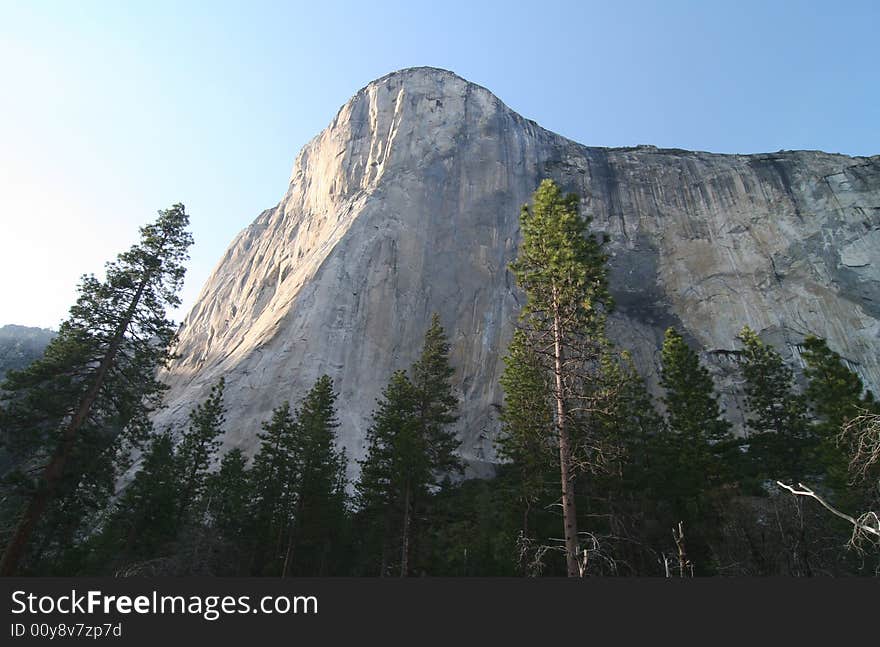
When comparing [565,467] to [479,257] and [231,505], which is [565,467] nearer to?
[231,505]

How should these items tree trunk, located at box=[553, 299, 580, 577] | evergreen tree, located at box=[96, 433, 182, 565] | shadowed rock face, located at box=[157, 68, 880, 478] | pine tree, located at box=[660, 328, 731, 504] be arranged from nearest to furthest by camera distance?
tree trunk, located at box=[553, 299, 580, 577] → evergreen tree, located at box=[96, 433, 182, 565] → pine tree, located at box=[660, 328, 731, 504] → shadowed rock face, located at box=[157, 68, 880, 478]

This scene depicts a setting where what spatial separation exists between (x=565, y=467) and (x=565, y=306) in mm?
4692

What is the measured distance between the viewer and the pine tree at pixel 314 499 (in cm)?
2486

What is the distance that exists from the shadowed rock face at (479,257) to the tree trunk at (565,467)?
28654 mm

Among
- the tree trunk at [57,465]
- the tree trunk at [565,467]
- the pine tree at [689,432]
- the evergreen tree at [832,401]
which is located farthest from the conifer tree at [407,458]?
the evergreen tree at [832,401]

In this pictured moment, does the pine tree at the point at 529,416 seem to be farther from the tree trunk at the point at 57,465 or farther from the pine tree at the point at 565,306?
the tree trunk at the point at 57,465

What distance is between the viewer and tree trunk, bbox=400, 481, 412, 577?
21.0m

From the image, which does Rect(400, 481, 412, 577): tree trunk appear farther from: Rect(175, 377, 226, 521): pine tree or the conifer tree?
Rect(175, 377, 226, 521): pine tree

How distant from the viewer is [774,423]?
29203 mm

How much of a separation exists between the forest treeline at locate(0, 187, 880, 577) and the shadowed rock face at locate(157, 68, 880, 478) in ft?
44.1

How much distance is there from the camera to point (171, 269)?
1964 centimetres

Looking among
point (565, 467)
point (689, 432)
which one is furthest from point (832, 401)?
point (565, 467)

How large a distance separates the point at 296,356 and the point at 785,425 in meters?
35.4

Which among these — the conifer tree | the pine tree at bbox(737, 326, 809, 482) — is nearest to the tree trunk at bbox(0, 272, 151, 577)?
the conifer tree
